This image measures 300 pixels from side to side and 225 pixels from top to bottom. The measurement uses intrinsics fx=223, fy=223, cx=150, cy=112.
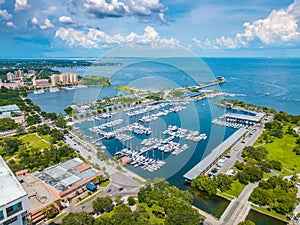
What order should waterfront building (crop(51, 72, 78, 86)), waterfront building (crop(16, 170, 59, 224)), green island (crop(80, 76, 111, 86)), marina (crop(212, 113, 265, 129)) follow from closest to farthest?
waterfront building (crop(16, 170, 59, 224)) → green island (crop(80, 76, 111, 86)) → marina (crop(212, 113, 265, 129)) → waterfront building (crop(51, 72, 78, 86))

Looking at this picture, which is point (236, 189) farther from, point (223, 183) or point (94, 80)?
point (94, 80)

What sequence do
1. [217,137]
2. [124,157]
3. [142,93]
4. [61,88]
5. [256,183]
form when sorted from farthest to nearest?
[61,88], [142,93], [217,137], [124,157], [256,183]

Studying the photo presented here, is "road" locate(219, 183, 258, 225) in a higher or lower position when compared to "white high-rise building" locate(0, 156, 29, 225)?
lower

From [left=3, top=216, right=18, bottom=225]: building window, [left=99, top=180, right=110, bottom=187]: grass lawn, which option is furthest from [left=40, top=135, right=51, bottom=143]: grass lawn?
[left=3, top=216, right=18, bottom=225]: building window

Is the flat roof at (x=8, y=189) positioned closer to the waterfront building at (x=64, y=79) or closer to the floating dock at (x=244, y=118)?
the floating dock at (x=244, y=118)

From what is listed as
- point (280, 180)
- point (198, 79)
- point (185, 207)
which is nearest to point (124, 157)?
point (185, 207)

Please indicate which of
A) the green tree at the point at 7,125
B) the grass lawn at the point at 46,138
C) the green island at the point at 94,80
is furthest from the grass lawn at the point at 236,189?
the green tree at the point at 7,125

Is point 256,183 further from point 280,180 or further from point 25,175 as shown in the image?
point 25,175

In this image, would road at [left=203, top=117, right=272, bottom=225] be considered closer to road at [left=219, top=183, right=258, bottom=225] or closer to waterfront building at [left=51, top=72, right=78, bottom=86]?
road at [left=219, top=183, right=258, bottom=225]
